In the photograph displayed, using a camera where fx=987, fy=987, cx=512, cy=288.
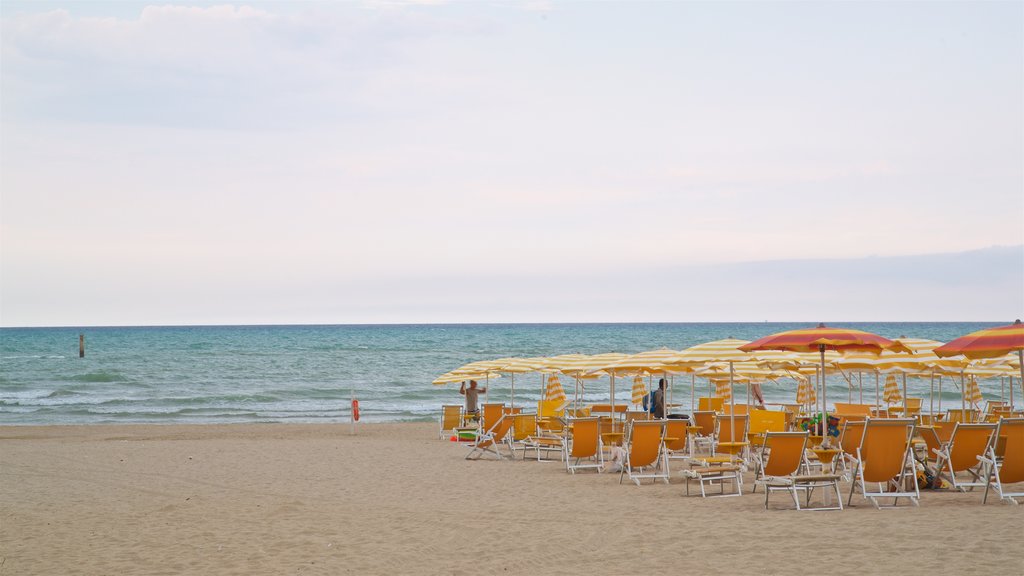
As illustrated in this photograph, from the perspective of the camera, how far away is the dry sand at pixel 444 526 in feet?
Answer: 21.6

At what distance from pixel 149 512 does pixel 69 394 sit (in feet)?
89.6

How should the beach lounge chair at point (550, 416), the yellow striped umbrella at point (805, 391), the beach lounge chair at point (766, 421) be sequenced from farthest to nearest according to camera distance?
the yellow striped umbrella at point (805, 391) < the beach lounge chair at point (550, 416) < the beach lounge chair at point (766, 421)

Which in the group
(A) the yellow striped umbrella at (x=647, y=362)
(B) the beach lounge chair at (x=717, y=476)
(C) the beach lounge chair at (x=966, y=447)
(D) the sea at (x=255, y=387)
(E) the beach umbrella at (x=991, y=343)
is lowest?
(D) the sea at (x=255, y=387)

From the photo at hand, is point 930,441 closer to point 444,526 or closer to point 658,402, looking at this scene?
point 658,402

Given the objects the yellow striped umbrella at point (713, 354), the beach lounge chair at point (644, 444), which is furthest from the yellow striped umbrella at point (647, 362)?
the beach lounge chair at point (644, 444)

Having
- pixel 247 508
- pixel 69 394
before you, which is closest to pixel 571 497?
pixel 247 508

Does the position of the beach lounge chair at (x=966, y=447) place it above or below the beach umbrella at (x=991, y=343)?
below

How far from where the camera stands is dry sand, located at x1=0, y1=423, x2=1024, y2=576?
6574 mm

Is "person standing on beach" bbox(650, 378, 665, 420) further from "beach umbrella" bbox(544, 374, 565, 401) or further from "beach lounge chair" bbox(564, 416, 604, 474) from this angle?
"beach lounge chair" bbox(564, 416, 604, 474)

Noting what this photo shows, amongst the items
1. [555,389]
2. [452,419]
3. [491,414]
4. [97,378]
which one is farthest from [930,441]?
[97,378]

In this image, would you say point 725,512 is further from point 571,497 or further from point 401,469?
point 401,469

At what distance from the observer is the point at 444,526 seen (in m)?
8.15

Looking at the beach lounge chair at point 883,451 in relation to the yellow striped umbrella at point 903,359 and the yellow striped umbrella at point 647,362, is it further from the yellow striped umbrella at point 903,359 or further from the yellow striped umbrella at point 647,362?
the yellow striped umbrella at point 647,362

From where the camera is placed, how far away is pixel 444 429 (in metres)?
19.3
